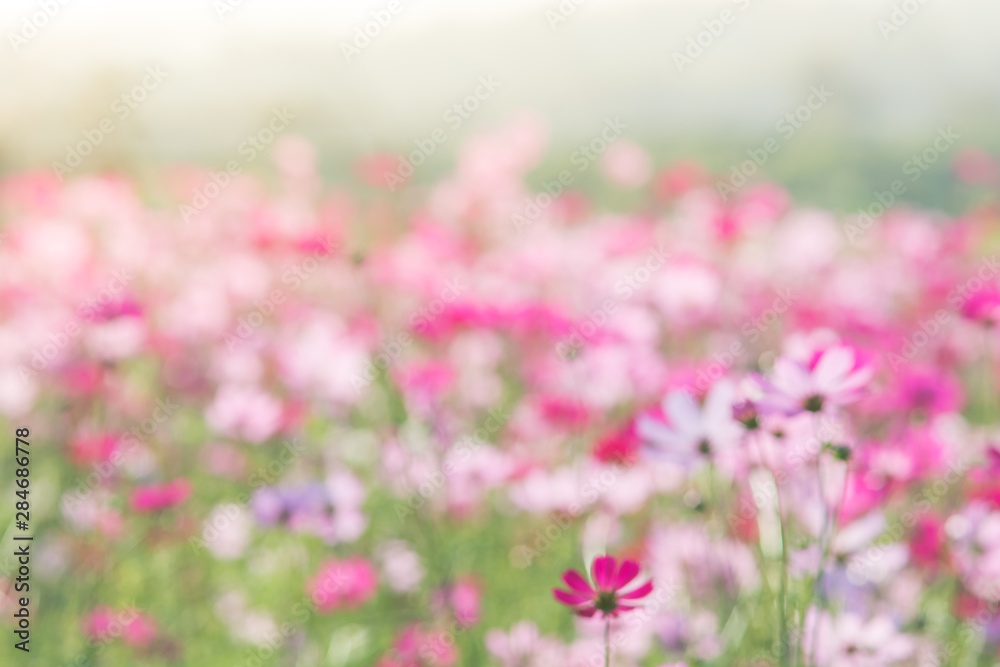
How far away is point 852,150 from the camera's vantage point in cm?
558

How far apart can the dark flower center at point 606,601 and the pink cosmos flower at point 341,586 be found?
78 cm

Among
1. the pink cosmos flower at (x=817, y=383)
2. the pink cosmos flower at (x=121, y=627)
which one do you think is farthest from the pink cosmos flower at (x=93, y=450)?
the pink cosmos flower at (x=817, y=383)

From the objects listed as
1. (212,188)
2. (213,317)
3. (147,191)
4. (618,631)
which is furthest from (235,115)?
(618,631)

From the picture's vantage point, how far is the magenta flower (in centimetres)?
59

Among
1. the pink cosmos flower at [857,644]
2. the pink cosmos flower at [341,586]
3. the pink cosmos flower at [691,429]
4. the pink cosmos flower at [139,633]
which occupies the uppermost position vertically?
the pink cosmos flower at [691,429]

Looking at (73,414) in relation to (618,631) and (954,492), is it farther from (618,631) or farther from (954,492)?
(954,492)

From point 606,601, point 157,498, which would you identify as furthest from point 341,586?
point 606,601

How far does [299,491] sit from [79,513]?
1.59 feet

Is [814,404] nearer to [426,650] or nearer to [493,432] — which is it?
[426,650]

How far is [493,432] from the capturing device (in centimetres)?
182

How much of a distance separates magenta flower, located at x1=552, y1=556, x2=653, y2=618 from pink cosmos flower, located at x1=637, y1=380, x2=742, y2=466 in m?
0.14

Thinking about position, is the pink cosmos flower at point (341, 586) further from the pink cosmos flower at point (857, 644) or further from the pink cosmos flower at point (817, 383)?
the pink cosmos flower at point (817, 383)

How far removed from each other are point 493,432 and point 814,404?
119cm

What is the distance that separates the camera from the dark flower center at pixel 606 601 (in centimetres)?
58
